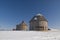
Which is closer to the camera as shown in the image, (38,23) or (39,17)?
(38,23)

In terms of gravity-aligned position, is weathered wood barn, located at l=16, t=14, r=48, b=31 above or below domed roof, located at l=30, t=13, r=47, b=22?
below

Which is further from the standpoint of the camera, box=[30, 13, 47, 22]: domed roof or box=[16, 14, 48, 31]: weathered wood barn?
box=[30, 13, 47, 22]: domed roof

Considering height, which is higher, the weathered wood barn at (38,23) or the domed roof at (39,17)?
the domed roof at (39,17)

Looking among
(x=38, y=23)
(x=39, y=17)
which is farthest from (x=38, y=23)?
(x=39, y=17)

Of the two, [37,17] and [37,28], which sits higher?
[37,17]

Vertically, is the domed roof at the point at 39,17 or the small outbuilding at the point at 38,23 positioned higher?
the domed roof at the point at 39,17

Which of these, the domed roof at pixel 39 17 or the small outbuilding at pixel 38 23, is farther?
the domed roof at pixel 39 17

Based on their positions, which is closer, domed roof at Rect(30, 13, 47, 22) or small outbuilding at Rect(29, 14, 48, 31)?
small outbuilding at Rect(29, 14, 48, 31)

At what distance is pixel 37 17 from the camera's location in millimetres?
18047

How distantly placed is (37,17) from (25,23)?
7.74 ft

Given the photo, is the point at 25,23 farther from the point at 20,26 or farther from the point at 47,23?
the point at 47,23

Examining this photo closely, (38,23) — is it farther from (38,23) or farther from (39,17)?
(39,17)

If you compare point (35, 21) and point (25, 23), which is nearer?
point (35, 21)

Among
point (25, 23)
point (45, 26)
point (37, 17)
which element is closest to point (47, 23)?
point (45, 26)
